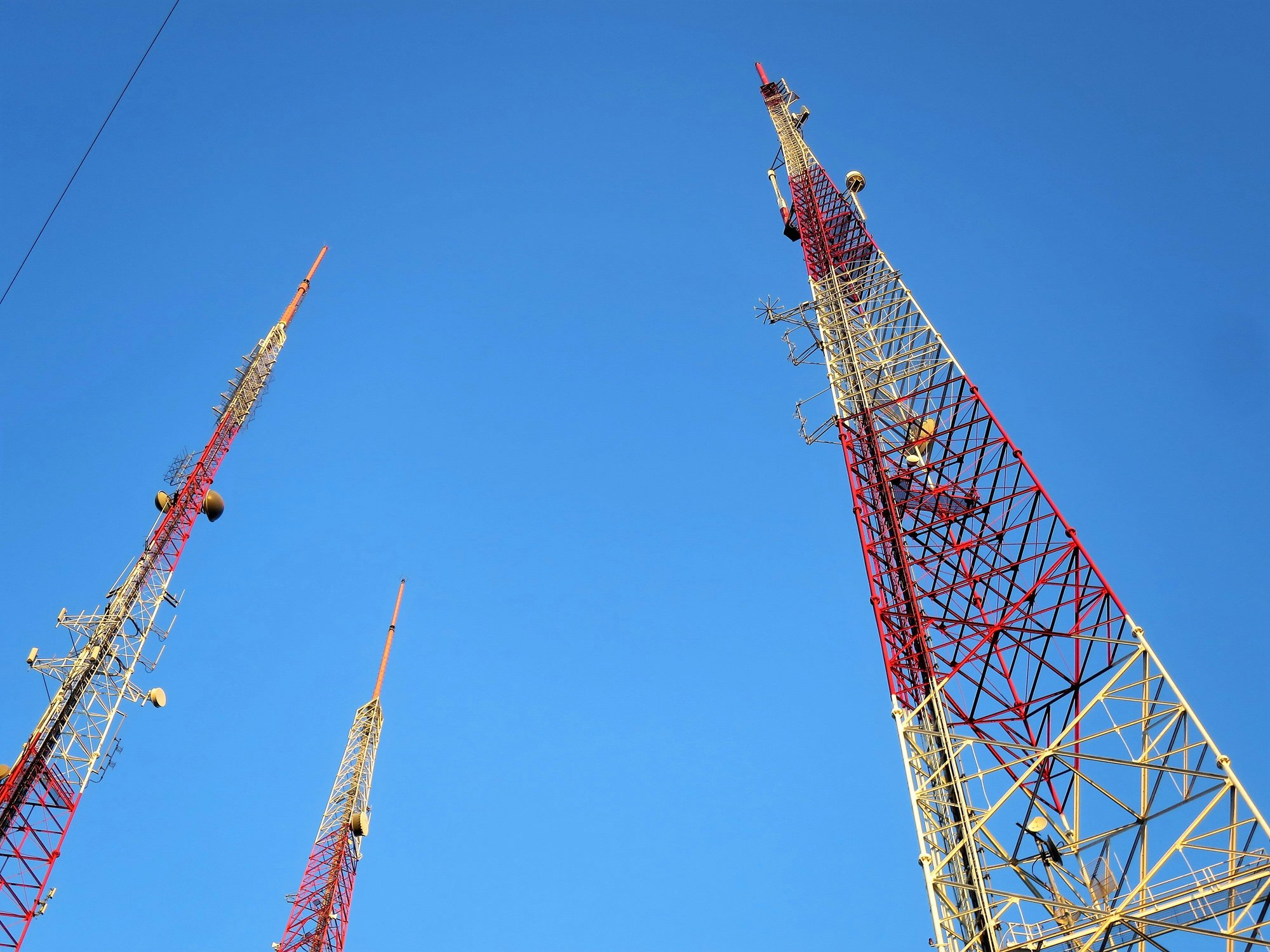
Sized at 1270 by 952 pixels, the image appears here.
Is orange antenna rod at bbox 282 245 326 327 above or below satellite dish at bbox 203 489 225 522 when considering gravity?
above

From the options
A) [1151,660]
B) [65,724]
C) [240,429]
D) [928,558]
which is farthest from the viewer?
[240,429]

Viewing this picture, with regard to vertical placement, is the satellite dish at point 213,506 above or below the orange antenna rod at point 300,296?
below

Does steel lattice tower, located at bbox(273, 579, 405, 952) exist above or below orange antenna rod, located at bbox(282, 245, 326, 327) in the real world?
below

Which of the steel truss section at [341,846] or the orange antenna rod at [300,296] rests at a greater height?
the orange antenna rod at [300,296]

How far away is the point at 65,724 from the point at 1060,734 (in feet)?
142

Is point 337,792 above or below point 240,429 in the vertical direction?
below

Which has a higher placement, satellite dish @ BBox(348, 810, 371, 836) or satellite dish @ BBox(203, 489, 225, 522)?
satellite dish @ BBox(203, 489, 225, 522)

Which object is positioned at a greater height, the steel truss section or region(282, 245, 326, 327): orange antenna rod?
region(282, 245, 326, 327): orange antenna rod

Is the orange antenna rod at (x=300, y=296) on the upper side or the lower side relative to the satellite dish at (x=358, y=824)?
upper

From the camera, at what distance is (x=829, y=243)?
59844 millimetres

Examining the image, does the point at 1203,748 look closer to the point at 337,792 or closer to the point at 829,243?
the point at 829,243

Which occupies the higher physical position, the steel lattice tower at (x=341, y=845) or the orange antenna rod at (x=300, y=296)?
the orange antenna rod at (x=300, y=296)

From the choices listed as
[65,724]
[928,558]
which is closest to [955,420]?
[928,558]

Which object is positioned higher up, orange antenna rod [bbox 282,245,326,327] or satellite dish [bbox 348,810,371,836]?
orange antenna rod [bbox 282,245,326,327]
